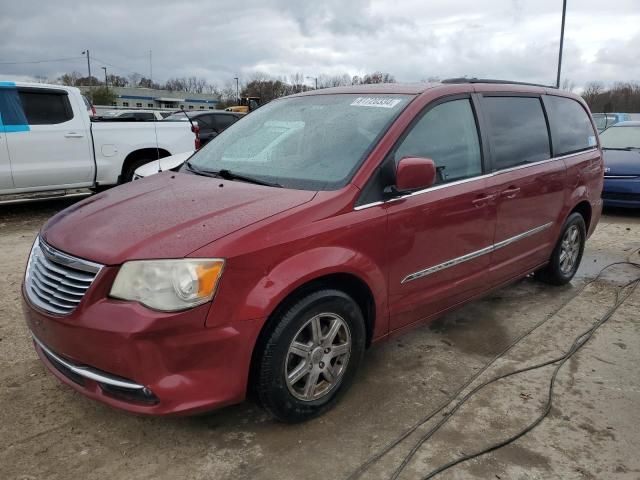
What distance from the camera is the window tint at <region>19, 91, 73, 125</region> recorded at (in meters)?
7.61

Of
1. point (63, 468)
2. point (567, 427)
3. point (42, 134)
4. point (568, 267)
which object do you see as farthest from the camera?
point (42, 134)

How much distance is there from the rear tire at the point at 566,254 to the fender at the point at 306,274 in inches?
101

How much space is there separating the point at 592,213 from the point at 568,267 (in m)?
0.62

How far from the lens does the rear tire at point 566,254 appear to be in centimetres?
491

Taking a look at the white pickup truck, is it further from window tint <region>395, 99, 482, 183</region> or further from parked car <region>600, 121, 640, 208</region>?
parked car <region>600, 121, 640, 208</region>

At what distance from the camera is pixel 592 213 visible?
5.29m

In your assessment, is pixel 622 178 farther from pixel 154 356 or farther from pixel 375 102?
pixel 154 356

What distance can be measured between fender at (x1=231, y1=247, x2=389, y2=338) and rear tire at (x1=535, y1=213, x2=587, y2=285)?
8.44ft

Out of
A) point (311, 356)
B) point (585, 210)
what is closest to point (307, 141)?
point (311, 356)

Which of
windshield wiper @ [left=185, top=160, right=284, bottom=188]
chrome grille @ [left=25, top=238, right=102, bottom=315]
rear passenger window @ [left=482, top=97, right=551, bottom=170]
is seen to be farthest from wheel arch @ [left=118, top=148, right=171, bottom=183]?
chrome grille @ [left=25, top=238, right=102, bottom=315]

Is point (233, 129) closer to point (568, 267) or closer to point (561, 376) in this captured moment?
point (561, 376)

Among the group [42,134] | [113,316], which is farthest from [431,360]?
[42,134]

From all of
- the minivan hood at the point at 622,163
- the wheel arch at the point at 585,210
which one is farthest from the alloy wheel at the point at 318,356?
the minivan hood at the point at 622,163

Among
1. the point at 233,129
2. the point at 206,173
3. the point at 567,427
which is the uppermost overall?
the point at 233,129
